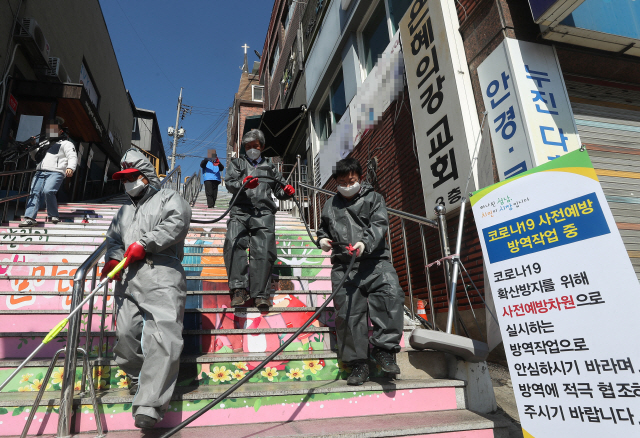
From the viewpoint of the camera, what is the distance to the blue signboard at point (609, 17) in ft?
13.5

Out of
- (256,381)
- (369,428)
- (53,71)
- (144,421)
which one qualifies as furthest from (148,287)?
(53,71)

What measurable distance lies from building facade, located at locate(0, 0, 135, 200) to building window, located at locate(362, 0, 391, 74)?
6.61m

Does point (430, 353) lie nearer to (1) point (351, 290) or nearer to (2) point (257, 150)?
(1) point (351, 290)

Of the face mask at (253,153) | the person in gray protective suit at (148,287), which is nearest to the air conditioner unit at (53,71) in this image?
the face mask at (253,153)

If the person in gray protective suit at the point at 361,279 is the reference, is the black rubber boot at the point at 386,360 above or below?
below

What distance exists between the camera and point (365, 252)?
8.86 feet

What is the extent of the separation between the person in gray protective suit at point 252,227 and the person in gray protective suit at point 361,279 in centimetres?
78

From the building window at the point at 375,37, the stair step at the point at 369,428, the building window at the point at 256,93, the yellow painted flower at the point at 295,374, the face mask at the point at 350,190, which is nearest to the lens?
the stair step at the point at 369,428

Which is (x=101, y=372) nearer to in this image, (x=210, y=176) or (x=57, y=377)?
(x=57, y=377)

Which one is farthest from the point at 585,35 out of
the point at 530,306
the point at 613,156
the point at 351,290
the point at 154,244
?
the point at 154,244

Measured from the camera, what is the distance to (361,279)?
9.23 ft

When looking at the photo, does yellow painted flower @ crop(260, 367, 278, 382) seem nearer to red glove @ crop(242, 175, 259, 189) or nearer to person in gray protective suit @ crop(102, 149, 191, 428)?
person in gray protective suit @ crop(102, 149, 191, 428)

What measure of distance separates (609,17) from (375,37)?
4.11m

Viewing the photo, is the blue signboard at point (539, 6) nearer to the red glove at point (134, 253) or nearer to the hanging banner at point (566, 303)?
the hanging banner at point (566, 303)
